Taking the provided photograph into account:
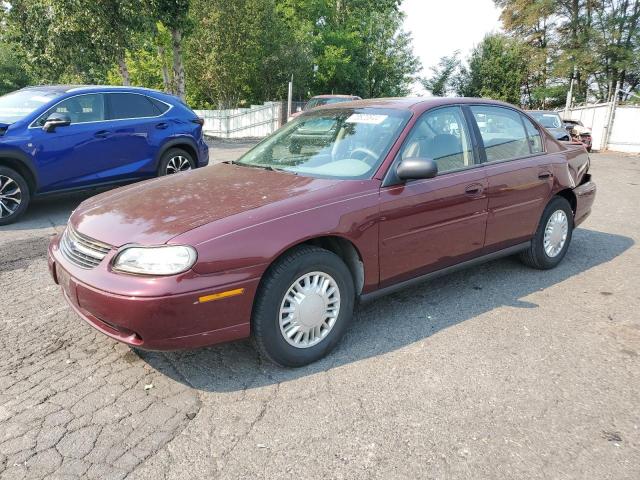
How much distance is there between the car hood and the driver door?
1.76ft

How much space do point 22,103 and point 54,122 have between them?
90 centimetres

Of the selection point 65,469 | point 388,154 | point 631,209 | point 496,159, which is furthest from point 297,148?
point 631,209

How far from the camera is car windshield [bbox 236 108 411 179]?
11.9 feet

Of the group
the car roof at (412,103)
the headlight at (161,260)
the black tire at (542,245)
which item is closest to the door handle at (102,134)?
the car roof at (412,103)

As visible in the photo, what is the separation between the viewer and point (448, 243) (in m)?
3.92

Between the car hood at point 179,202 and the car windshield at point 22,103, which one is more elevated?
the car windshield at point 22,103

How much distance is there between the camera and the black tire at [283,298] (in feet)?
9.64

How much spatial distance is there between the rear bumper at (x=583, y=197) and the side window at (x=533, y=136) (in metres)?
0.67

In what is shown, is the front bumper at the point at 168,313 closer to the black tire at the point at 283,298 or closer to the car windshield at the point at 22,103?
the black tire at the point at 283,298

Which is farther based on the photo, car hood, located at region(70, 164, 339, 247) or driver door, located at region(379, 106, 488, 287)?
driver door, located at region(379, 106, 488, 287)

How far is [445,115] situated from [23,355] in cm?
343

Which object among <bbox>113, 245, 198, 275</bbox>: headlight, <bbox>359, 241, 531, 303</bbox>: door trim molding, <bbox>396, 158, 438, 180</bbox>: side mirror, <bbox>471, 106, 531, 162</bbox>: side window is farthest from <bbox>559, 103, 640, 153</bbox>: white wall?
<bbox>113, 245, 198, 275</bbox>: headlight

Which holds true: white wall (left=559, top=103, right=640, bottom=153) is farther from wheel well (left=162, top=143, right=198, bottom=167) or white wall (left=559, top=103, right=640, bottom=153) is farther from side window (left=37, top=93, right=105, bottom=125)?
side window (left=37, top=93, right=105, bottom=125)

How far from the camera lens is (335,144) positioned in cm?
387
